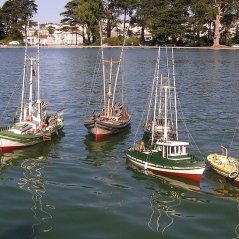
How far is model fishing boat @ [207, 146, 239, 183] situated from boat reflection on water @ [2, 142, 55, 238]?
50.4 ft

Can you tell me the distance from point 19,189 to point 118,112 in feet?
89.4

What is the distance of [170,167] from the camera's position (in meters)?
43.2

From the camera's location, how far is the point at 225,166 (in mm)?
43875

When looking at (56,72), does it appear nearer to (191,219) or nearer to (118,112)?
(118,112)

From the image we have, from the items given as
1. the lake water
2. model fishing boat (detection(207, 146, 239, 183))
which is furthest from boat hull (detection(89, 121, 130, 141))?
model fishing boat (detection(207, 146, 239, 183))

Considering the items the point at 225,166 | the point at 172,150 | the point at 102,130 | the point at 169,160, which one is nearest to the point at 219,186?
the point at 225,166

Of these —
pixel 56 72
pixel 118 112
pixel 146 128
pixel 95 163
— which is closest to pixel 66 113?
pixel 118 112

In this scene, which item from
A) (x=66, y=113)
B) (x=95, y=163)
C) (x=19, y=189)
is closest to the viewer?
(x=19, y=189)

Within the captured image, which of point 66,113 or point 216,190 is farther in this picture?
point 66,113

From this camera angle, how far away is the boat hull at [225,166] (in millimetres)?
42438

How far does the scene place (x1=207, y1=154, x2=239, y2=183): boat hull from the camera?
42438 mm

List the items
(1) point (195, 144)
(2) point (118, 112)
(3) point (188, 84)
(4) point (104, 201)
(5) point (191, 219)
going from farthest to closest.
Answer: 1. (3) point (188, 84)
2. (2) point (118, 112)
3. (1) point (195, 144)
4. (4) point (104, 201)
5. (5) point (191, 219)

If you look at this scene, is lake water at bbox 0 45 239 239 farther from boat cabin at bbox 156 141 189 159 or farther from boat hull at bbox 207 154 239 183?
boat cabin at bbox 156 141 189 159

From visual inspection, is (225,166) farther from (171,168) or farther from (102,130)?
(102,130)
